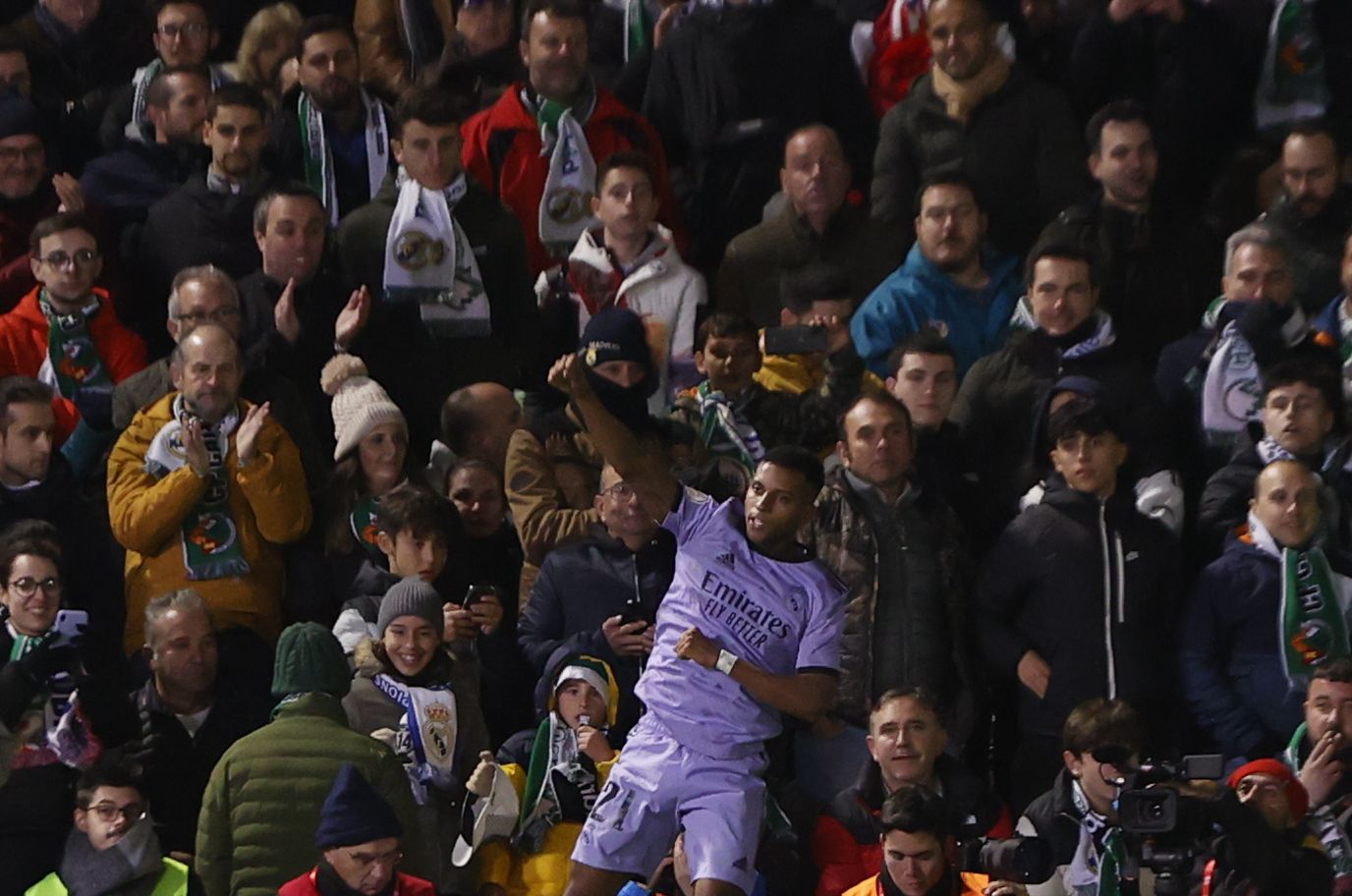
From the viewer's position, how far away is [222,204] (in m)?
13.4

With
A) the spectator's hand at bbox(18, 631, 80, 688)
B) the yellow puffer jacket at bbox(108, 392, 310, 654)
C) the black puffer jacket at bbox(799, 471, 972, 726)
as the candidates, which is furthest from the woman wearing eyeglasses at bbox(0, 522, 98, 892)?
the black puffer jacket at bbox(799, 471, 972, 726)

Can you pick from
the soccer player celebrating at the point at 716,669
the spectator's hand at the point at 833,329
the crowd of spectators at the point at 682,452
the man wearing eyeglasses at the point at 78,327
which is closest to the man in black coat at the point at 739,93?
the crowd of spectators at the point at 682,452

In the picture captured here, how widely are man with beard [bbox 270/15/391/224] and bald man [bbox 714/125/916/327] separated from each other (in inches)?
60.1

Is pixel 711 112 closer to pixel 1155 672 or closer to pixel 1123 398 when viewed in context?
pixel 1123 398

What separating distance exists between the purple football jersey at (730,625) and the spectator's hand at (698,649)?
0.51 feet

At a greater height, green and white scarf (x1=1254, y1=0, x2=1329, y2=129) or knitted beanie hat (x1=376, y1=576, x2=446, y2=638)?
green and white scarf (x1=1254, y1=0, x2=1329, y2=129)

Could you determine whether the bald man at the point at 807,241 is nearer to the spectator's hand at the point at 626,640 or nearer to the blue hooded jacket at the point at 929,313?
the blue hooded jacket at the point at 929,313

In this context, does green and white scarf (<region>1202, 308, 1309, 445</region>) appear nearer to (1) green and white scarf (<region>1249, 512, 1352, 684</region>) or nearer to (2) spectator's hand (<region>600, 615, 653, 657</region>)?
(1) green and white scarf (<region>1249, 512, 1352, 684</region>)

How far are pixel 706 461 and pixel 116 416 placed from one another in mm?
2218

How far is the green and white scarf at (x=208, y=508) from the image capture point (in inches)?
478

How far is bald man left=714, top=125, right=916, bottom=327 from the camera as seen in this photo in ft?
43.8

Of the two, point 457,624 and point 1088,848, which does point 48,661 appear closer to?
point 457,624

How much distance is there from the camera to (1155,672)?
1167cm

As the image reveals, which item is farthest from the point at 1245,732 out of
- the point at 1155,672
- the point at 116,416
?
the point at 116,416
